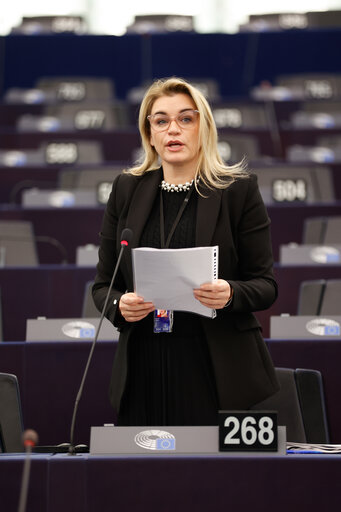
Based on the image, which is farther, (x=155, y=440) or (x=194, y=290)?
(x=194, y=290)

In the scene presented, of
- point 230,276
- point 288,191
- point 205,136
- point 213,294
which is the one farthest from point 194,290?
point 288,191

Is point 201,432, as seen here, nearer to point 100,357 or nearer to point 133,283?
point 133,283

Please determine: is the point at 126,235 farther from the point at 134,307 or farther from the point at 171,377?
the point at 171,377

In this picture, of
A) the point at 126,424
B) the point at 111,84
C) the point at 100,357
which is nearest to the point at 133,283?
the point at 126,424

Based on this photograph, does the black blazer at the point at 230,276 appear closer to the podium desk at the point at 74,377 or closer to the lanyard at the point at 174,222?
the lanyard at the point at 174,222

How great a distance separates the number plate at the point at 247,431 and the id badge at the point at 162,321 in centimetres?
30

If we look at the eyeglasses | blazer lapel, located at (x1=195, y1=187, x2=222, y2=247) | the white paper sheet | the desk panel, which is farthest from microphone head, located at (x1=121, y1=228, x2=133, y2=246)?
the desk panel

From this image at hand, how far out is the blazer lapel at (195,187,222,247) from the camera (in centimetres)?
220

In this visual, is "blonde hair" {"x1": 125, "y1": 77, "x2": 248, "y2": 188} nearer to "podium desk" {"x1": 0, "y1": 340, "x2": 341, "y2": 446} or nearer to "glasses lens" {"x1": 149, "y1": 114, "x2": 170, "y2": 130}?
"glasses lens" {"x1": 149, "y1": 114, "x2": 170, "y2": 130}

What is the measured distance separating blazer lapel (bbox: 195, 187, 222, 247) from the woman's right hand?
0.19 m

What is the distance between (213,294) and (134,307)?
167 mm

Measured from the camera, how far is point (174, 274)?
2082 millimetres
